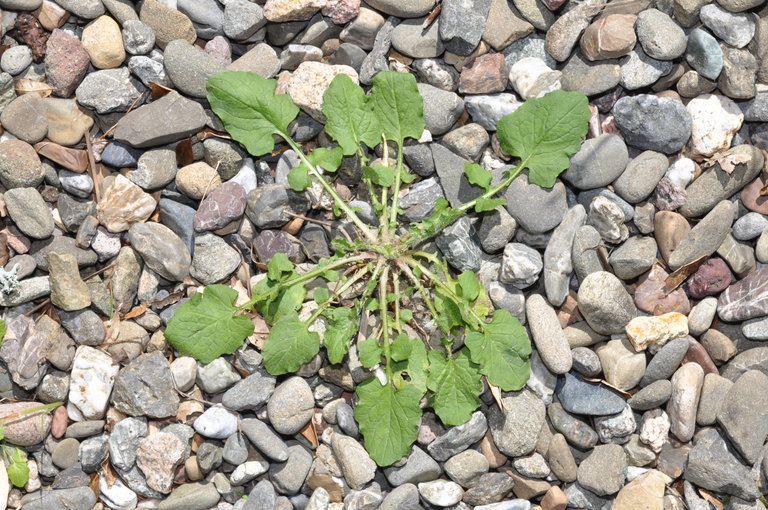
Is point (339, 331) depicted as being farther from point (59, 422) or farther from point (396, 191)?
point (59, 422)

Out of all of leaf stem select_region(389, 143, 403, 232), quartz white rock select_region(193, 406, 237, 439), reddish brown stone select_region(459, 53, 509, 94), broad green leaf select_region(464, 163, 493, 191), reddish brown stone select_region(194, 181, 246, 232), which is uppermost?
reddish brown stone select_region(459, 53, 509, 94)

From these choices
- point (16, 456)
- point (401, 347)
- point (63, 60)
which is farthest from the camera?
point (63, 60)

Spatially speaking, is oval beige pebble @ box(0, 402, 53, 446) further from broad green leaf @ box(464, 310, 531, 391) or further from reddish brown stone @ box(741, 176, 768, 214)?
reddish brown stone @ box(741, 176, 768, 214)

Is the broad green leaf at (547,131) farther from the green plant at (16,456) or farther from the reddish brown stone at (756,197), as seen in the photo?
the green plant at (16,456)

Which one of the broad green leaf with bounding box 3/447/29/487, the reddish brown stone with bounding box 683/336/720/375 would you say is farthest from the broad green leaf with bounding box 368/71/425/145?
the broad green leaf with bounding box 3/447/29/487

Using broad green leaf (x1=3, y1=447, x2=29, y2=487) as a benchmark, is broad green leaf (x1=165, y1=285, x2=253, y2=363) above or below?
above

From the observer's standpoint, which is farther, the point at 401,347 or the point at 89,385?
the point at 89,385

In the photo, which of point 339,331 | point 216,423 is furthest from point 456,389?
point 216,423
